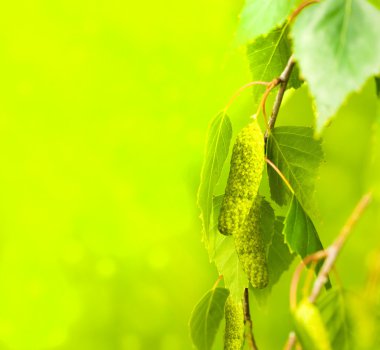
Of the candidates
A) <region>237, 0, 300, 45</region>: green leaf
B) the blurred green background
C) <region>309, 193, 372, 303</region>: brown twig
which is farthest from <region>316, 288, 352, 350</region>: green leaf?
the blurred green background

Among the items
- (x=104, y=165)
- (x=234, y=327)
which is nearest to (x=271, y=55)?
(x=234, y=327)

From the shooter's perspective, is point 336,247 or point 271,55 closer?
point 336,247

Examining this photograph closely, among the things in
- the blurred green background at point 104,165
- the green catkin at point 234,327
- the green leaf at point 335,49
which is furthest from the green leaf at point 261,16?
the blurred green background at point 104,165

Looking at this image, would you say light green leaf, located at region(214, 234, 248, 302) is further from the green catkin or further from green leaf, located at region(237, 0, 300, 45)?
green leaf, located at region(237, 0, 300, 45)

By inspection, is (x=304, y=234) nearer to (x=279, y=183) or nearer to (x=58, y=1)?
(x=279, y=183)

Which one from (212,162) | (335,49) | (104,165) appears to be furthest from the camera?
(104,165)

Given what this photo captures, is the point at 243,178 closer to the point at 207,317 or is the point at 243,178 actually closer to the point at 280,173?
the point at 280,173

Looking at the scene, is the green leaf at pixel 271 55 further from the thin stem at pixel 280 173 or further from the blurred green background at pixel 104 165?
the blurred green background at pixel 104 165
